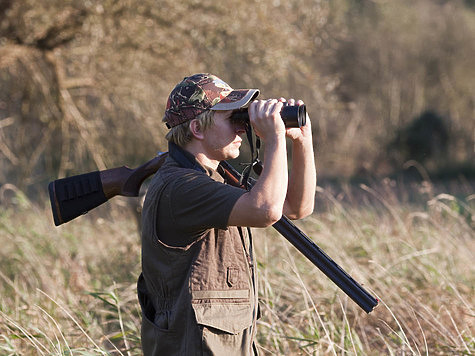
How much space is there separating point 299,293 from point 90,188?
63.5 inches

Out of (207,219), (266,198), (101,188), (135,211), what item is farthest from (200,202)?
(135,211)

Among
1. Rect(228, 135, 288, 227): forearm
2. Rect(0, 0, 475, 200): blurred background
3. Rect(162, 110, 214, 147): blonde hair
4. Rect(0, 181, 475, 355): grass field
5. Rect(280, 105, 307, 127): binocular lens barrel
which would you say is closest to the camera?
Rect(228, 135, 288, 227): forearm

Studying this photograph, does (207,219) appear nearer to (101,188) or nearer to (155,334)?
(155,334)

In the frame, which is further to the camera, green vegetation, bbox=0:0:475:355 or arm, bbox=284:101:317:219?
green vegetation, bbox=0:0:475:355

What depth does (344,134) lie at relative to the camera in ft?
57.7

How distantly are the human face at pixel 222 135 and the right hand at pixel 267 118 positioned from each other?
152mm

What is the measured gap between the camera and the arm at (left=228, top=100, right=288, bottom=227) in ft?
6.31

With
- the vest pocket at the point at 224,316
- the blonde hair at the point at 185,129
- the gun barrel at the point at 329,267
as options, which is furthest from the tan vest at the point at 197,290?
the gun barrel at the point at 329,267

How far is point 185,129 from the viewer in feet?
7.22

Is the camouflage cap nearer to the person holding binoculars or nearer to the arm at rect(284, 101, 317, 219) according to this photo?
the person holding binoculars

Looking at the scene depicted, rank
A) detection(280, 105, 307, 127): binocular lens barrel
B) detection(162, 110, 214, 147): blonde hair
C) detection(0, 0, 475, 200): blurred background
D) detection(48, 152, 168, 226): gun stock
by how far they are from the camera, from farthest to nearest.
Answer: detection(0, 0, 475, 200): blurred background
detection(48, 152, 168, 226): gun stock
detection(162, 110, 214, 147): blonde hair
detection(280, 105, 307, 127): binocular lens barrel

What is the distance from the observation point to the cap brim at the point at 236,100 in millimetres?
2104

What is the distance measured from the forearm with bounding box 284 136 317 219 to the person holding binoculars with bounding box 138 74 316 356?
0.02 meters

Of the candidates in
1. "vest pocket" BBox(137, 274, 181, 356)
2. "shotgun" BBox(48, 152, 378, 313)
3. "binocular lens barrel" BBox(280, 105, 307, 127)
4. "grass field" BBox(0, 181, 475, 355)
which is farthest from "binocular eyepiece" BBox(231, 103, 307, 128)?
"grass field" BBox(0, 181, 475, 355)
